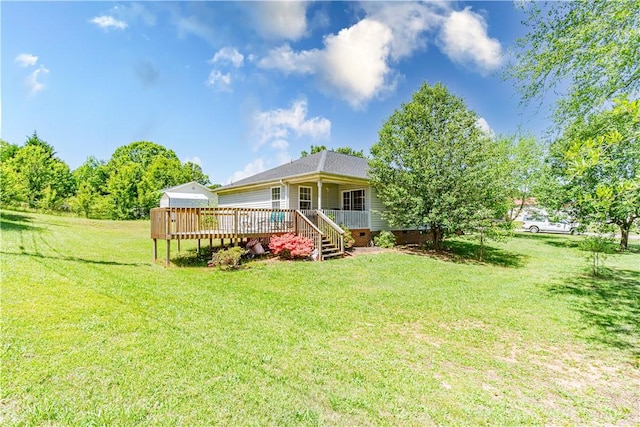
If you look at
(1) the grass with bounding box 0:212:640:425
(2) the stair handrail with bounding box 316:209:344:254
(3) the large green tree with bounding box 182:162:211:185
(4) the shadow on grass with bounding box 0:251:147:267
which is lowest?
(1) the grass with bounding box 0:212:640:425

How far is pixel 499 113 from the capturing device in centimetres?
1498

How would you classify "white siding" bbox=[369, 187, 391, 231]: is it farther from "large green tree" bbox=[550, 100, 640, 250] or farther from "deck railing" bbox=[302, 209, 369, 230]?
"large green tree" bbox=[550, 100, 640, 250]

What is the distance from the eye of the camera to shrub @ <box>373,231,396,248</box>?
1387 centimetres

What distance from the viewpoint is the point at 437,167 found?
1238 cm

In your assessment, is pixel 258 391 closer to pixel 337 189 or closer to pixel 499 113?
pixel 337 189

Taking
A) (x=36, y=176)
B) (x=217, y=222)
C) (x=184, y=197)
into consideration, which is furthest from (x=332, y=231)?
(x=36, y=176)

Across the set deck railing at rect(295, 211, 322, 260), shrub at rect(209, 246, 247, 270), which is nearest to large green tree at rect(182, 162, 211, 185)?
deck railing at rect(295, 211, 322, 260)

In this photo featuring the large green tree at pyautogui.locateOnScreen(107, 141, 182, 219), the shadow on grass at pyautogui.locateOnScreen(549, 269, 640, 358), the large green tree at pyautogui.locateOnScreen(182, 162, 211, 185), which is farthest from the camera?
the large green tree at pyautogui.locateOnScreen(182, 162, 211, 185)

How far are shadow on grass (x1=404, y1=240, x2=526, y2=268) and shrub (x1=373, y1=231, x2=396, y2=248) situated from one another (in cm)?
71

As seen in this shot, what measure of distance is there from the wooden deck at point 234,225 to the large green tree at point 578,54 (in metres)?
7.60

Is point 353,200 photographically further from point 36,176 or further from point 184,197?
point 36,176

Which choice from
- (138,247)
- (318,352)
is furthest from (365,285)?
(138,247)

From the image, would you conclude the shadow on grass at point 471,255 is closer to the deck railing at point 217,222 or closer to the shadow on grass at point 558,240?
the shadow on grass at point 558,240

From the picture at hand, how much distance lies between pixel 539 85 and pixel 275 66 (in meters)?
11.6
